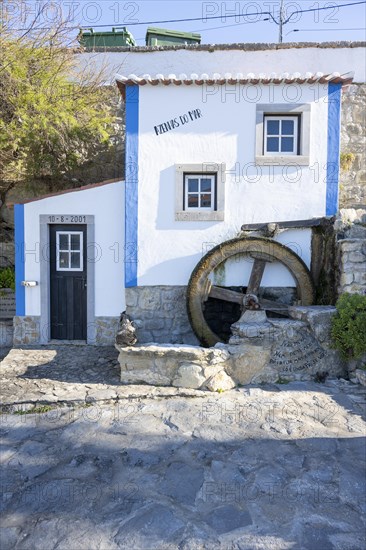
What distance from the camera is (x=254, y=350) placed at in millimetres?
5273

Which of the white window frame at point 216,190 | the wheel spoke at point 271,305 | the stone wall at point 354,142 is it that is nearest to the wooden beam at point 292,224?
the white window frame at point 216,190

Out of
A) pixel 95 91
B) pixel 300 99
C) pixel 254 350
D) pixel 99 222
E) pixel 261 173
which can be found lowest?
pixel 254 350

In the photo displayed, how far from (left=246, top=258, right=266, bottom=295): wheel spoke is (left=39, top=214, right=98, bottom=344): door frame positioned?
2469 mm

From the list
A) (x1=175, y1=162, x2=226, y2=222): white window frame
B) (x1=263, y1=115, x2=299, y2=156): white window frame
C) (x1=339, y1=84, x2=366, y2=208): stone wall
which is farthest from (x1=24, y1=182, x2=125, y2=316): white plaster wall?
(x1=339, y1=84, x2=366, y2=208): stone wall

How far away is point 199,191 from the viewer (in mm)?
6562

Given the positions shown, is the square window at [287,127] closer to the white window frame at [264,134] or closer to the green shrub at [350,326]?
the white window frame at [264,134]

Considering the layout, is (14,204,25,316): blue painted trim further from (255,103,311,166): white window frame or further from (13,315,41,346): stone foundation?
(255,103,311,166): white window frame

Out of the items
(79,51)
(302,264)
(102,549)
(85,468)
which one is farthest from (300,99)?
(102,549)

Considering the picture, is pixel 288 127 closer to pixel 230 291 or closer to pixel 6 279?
pixel 230 291

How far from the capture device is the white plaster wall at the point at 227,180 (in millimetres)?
6387

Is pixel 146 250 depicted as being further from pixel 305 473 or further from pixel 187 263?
pixel 305 473

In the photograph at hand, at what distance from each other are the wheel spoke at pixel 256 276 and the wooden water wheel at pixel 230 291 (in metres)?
0.08

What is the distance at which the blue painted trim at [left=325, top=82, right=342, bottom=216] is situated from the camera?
20.8 feet

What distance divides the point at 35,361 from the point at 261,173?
4.29 metres
